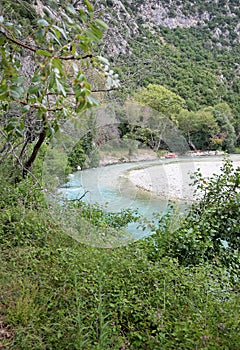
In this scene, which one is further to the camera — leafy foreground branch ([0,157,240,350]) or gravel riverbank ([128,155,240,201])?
gravel riverbank ([128,155,240,201])

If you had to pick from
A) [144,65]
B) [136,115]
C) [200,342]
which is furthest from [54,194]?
[144,65]

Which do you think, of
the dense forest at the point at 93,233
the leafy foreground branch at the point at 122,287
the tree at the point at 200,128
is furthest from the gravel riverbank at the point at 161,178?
the tree at the point at 200,128

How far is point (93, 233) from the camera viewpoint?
2094 millimetres

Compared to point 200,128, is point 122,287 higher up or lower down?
lower down

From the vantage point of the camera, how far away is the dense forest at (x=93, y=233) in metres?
0.76

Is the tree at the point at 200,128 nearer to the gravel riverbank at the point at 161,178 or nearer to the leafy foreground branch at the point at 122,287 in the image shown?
the leafy foreground branch at the point at 122,287

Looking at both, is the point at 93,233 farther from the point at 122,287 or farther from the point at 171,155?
the point at 171,155

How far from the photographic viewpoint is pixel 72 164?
2.06 metres

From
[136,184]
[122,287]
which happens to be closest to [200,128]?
[136,184]

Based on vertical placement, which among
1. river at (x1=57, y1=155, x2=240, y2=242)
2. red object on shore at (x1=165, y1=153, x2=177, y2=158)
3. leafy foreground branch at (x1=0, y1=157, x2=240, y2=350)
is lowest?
leafy foreground branch at (x1=0, y1=157, x2=240, y2=350)

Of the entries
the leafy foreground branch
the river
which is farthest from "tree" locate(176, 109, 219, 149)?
the river

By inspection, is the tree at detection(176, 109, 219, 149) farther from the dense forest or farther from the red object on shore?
the red object on shore

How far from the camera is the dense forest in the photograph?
0.76 metres

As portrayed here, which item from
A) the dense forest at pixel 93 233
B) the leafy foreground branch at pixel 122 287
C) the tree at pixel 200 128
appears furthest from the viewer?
the tree at pixel 200 128
